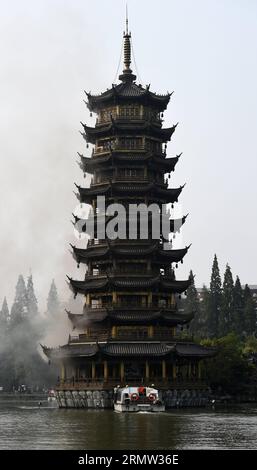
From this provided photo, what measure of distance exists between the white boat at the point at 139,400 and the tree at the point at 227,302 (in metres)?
75.1

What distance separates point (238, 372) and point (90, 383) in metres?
25.4

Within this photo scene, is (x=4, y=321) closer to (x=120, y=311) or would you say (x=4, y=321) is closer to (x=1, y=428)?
(x=120, y=311)

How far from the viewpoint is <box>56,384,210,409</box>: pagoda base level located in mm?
71844

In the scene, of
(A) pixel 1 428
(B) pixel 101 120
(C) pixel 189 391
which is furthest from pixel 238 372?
(A) pixel 1 428

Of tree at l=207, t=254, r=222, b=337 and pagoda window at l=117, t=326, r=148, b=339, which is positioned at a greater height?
tree at l=207, t=254, r=222, b=337

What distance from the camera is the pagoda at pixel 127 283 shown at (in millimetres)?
73750

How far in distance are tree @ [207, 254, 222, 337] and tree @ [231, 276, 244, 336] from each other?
3.48 metres

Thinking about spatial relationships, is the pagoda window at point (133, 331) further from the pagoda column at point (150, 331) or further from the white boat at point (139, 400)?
the white boat at point (139, 400)

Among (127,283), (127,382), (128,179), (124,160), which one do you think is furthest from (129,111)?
(127,382)

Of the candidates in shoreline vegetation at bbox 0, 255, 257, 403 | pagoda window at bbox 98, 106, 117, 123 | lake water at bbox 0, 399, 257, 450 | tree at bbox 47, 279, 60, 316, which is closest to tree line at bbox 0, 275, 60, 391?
shoreline vegetation at bbox 0, 255, 257, 403

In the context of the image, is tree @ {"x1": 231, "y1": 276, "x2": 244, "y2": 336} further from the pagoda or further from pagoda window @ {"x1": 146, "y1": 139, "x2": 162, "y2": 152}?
pagoda window @ {"x1": 146, "y1": 139, "x2": 162, "y2": 152}

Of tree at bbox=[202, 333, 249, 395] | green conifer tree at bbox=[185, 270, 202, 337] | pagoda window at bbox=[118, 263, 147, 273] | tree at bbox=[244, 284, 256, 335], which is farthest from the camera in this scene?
green conifer tree at bbox=[185, 270, 202, 337]

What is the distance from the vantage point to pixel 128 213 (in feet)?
266

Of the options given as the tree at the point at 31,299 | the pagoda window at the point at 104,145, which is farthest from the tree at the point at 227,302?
the pagoda window at the point at 104,145
